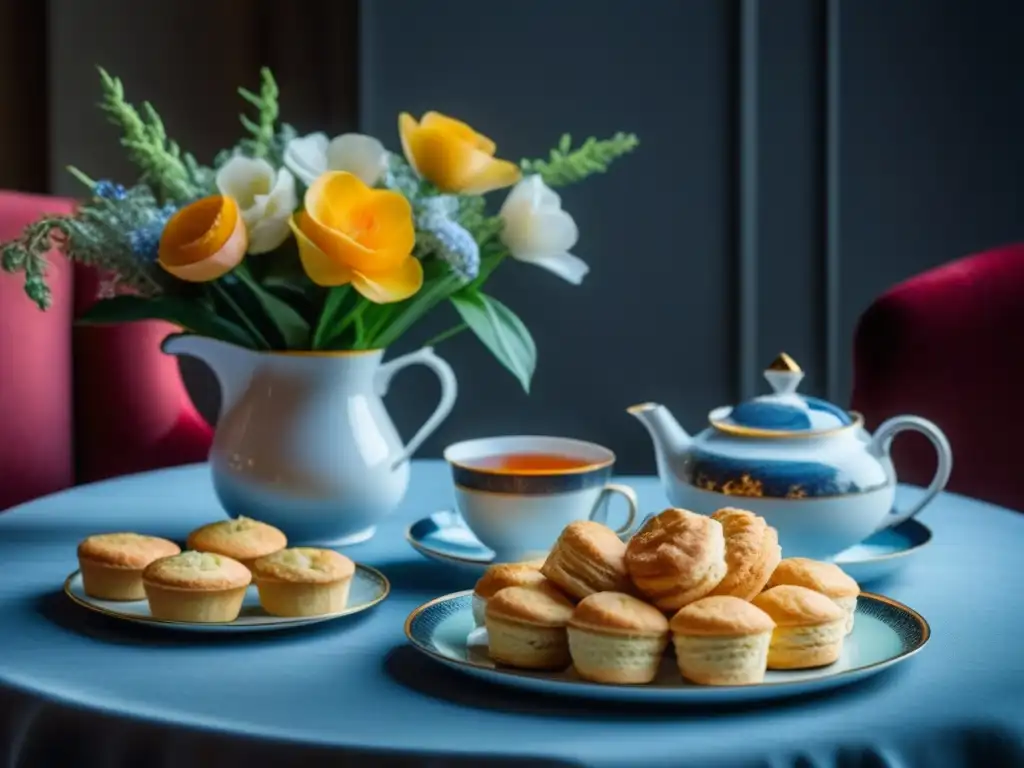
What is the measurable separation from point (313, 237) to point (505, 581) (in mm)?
364

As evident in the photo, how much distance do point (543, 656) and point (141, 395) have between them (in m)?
1.24

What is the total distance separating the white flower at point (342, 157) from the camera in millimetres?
1194

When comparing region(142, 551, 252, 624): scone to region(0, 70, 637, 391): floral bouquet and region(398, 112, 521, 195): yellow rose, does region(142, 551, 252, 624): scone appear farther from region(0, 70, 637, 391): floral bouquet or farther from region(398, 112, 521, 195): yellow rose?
region(398, 112, 521, 195): yellow rose

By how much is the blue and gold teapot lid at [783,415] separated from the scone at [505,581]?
0.30 m

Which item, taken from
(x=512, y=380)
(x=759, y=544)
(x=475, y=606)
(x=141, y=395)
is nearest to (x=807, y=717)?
(x=759, y=544)

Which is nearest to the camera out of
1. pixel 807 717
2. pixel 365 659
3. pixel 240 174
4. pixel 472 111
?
pixel 807 717

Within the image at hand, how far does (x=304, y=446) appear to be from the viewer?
1.20 metres

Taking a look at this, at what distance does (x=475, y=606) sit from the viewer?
91 centimetres

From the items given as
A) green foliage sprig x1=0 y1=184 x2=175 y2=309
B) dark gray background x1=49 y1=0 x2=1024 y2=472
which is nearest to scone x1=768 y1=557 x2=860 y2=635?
green foliage sprig x1=0 y1=184 x2=175 y2=309

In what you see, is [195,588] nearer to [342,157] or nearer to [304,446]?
[304,446]

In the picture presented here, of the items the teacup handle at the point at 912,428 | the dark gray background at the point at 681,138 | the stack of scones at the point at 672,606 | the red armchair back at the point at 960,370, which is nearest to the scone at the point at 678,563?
the stack of scones at the point at 672,606

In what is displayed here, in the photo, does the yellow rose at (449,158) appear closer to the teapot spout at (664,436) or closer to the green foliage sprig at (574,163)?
the green foliage sprig at (574,163)

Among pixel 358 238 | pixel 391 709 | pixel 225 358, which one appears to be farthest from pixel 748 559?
pixel 225 358

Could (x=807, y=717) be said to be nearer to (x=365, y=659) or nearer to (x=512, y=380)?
(x=365, y=659)
